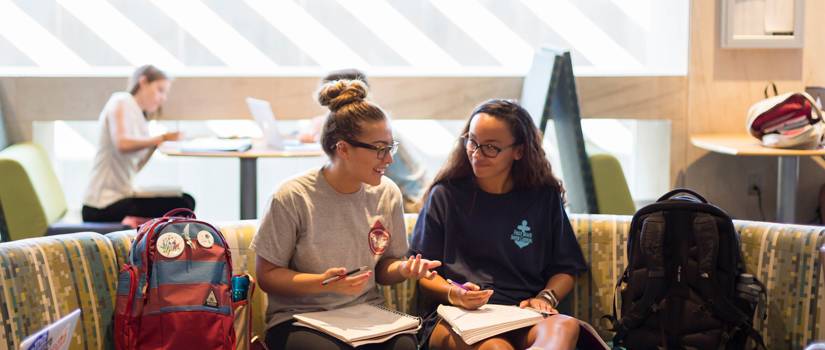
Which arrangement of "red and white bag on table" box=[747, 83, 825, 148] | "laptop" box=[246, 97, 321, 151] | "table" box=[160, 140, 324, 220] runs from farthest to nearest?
"laptop" box=[246, 97, 321, 151] < "table" box=[160, 140, 324, 220] < "red and white bag on table" box=[747, 83, 825, 148]

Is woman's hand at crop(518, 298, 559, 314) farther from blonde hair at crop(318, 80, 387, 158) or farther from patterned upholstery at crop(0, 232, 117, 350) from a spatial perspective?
patterned upholstery at crop(0, 232, 117, 350)

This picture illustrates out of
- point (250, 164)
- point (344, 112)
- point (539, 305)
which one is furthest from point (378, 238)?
point (250, 164)

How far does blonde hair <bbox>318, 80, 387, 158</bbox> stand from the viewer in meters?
2.91

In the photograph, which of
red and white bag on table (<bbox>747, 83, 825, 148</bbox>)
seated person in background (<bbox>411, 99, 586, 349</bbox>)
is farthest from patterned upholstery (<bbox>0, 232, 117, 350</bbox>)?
red and white bag on table (<bbox>747, 83, 825, 148</bbox>)

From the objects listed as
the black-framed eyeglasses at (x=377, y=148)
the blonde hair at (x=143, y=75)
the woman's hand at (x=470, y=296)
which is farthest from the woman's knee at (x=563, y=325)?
the blonde hair at (x=143, y=75)

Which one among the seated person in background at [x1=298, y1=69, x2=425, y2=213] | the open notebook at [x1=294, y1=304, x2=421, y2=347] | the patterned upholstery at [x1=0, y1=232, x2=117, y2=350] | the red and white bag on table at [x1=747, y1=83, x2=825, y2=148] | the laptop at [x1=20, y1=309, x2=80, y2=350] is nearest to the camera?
the laptop at [x1=20, y1=309, x2=80, y2=350]

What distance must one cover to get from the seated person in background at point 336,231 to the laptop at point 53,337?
715 millimetres

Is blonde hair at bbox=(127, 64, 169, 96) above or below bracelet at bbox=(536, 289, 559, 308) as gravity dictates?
above

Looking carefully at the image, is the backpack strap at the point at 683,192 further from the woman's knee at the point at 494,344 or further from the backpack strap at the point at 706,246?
the woman's knee at the point at 494,344

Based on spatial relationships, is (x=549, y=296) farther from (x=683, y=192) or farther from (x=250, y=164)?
(x=250, y=164)

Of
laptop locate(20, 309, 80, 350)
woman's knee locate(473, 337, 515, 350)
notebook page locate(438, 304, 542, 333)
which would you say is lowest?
woman's knee locate(473, 337, 515, 350)

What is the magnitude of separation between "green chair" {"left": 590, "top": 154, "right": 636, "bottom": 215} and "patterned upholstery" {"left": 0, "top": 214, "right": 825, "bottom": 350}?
1.85 meters

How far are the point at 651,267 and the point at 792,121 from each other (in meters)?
2.30

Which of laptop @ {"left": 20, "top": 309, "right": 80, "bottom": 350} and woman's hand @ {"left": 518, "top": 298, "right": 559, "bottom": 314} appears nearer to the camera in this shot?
laptop @ {"left": 20, "top": 309, "right": 80, "bottom": 350}
